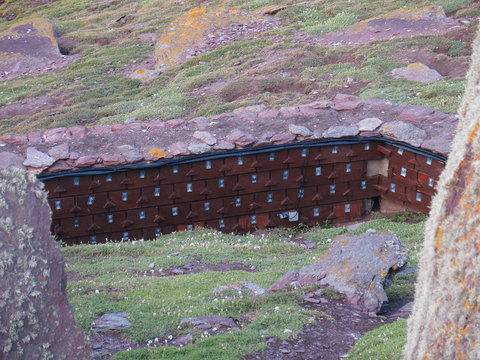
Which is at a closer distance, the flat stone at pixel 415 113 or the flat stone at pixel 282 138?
the flat stone at pixel 282 138

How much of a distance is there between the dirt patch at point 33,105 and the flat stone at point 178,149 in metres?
5.69

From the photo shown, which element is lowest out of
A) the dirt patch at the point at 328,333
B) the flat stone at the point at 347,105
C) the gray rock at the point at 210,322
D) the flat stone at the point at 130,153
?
the dirt patch at the point at 328,333

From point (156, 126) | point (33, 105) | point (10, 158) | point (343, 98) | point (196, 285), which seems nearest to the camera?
point (196, 285)

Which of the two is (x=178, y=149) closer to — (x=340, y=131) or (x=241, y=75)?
(x=340, y=131)

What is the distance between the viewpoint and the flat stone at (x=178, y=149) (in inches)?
366

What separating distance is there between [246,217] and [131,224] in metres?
1.86

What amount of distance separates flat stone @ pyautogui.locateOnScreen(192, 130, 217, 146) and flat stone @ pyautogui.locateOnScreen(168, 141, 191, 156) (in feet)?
0.94

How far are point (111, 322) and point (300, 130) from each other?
17.2 feet

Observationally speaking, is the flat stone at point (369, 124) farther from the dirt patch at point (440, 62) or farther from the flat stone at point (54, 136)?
the flat stone at point (54, 136)

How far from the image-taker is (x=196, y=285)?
6547 millimetres

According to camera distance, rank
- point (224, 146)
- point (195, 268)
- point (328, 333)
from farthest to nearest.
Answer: point (224, 146) → point (195, 268) → point (328, 333)

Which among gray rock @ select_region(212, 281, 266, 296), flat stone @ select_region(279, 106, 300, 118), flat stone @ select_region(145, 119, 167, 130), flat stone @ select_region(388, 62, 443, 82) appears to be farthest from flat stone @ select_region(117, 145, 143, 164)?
flat stone @ select_region(388, 62, 443, 82)

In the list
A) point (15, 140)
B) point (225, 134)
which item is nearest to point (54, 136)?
point (15, 140)

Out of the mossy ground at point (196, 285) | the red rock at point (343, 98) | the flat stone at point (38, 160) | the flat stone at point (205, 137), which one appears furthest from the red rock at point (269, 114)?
the flat stone at point (38, 160)
